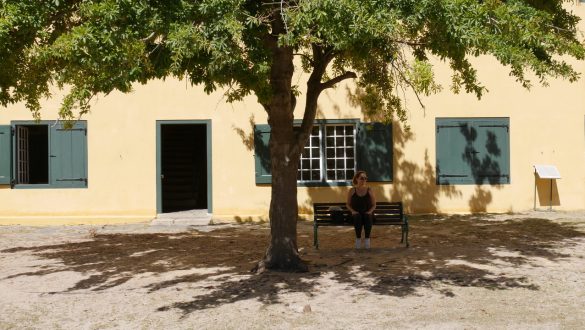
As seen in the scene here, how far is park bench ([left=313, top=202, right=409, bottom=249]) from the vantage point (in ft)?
28.4

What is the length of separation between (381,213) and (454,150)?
4.34 m

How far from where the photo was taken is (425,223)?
1151 centimetres

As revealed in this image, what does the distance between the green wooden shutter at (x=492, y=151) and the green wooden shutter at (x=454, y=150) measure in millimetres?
139

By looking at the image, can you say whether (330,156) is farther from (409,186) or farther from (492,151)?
(492,151)

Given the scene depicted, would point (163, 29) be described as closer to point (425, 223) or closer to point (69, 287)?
point (69, 287)

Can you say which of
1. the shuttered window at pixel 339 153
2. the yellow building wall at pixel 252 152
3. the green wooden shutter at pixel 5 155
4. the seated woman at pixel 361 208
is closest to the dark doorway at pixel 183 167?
the yellow building wall at pixel 252 152

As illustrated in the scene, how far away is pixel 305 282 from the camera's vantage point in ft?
21.2

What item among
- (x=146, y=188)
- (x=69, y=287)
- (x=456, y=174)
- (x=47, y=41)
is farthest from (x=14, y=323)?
(x=456, y=174)

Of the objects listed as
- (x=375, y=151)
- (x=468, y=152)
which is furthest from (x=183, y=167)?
(x=468, y=152)

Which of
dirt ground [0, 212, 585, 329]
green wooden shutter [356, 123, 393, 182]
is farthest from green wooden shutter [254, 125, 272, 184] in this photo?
dirt ground [0, 212, 585, 329]

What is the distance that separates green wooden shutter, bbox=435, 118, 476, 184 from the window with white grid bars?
171 centimetres

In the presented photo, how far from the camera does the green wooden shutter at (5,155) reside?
12.2m

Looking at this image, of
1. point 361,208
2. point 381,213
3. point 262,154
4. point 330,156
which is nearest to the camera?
point 361,208

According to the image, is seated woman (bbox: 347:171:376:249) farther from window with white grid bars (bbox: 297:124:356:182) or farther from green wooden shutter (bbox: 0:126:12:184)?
green wooden shutter (bbox: 0:126:12:184)
